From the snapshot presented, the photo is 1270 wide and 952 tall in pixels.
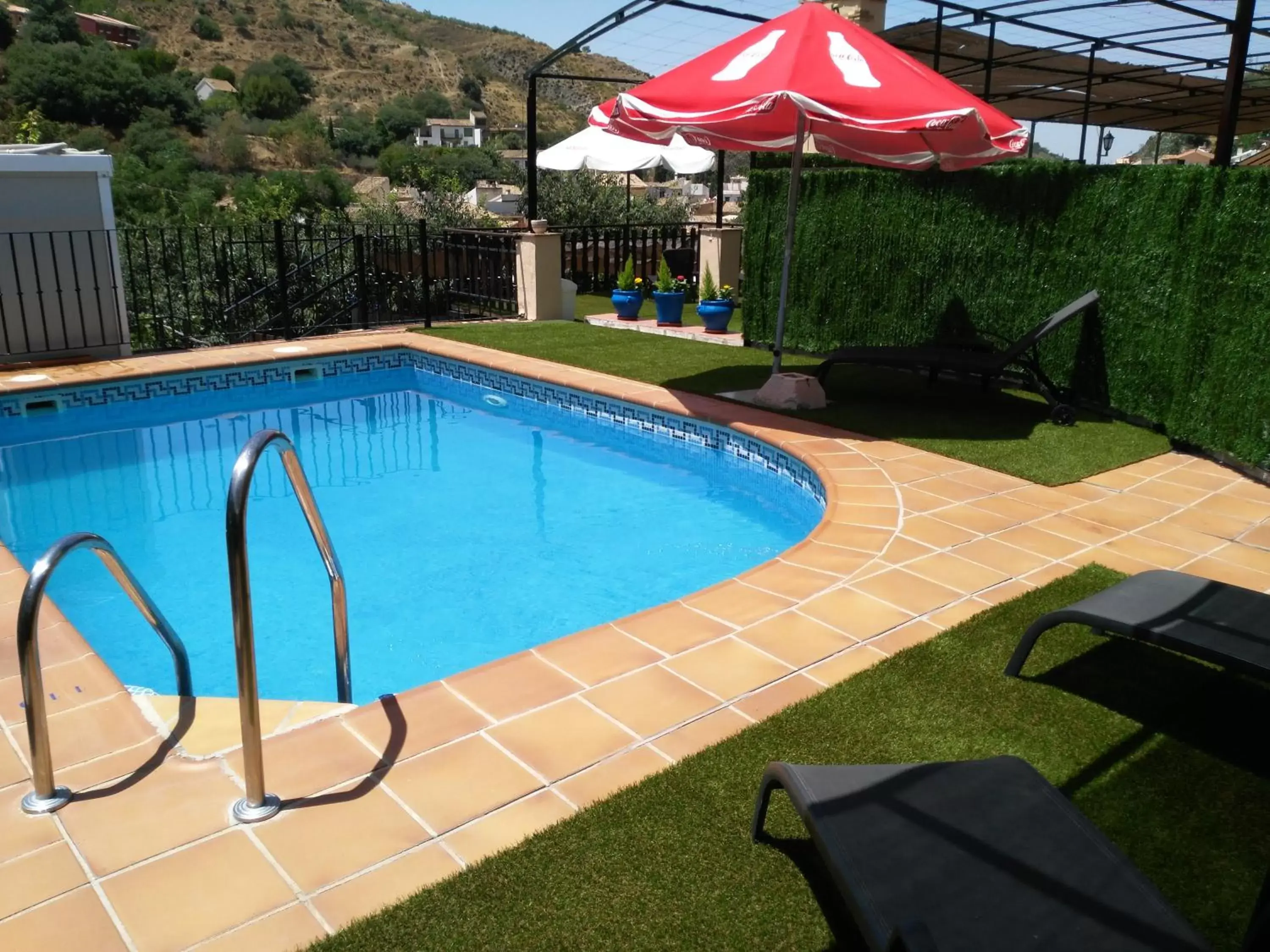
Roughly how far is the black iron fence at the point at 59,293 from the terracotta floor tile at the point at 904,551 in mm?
8963

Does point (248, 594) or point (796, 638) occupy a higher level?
point (248, 594)

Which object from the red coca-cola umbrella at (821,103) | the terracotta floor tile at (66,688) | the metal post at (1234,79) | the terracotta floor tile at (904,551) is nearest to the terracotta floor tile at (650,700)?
the terracotta floor tile at (904,551)

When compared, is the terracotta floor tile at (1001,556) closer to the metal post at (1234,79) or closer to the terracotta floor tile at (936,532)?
the terracotta floor tile at (936,532)

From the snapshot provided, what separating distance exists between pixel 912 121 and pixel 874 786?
530 cm

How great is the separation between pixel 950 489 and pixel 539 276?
27.1 ft

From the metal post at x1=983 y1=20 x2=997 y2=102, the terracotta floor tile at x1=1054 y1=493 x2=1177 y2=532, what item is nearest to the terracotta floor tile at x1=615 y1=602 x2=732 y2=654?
the terracotta floor tile at x1=1054 y1=493 x2=1177 y2=532

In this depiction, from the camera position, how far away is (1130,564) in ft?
15.9

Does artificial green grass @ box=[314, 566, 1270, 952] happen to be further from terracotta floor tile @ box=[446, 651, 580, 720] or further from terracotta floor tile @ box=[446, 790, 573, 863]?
terracotta floor tile @ box=[446, 651, 580, 720]

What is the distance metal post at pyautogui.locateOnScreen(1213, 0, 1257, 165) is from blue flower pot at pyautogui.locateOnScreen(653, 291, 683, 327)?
6.21 metres

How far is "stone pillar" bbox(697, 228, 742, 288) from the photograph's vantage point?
14094 millimetres

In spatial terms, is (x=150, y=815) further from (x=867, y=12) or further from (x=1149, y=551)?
(x=867, y=12)

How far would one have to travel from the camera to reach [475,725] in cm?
333

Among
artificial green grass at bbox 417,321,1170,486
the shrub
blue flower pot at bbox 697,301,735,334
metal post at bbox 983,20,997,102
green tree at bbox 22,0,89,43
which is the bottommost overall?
artificial green grass at bbox 417,321,1170,486

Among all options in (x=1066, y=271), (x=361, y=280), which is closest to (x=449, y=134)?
(x=361, y=280)
